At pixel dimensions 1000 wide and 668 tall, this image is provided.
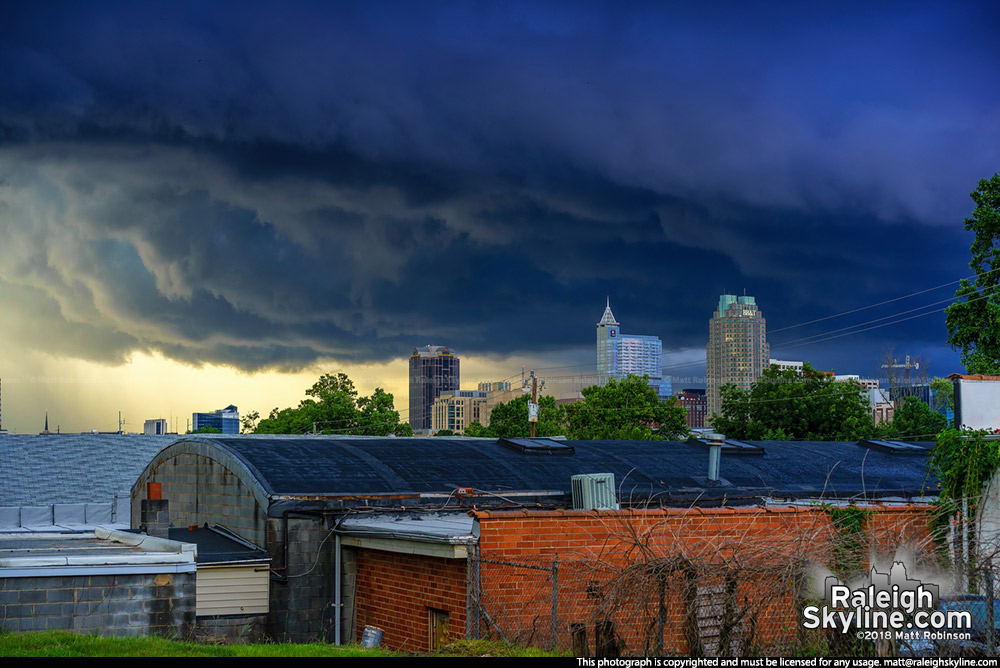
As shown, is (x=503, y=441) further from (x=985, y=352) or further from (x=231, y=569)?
(x=985, y=352)

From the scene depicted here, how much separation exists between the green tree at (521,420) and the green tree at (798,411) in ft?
49.0

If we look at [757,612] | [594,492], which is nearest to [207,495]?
[594,492]

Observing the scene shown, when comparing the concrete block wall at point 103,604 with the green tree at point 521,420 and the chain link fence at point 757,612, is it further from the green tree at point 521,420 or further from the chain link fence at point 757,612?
the green tree at point 521,420

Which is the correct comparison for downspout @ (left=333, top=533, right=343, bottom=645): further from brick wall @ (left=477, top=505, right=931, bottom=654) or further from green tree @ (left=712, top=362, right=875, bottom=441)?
green tree @ (left=712, top=362, right=875, bottom=441)

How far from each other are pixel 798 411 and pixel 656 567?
210 ft

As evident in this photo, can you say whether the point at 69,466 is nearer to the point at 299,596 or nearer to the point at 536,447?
the point at 536,447

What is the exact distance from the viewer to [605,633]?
34.0 ft

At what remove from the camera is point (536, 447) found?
88.2ft

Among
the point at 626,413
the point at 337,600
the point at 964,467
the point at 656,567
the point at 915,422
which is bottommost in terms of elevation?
the point at 337,600

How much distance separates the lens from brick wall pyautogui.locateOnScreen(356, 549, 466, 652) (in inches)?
595

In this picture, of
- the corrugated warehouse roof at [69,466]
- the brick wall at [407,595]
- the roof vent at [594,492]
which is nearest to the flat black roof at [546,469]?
the roof vent at [594,492]

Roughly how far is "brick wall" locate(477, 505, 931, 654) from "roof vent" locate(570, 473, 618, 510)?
410cm

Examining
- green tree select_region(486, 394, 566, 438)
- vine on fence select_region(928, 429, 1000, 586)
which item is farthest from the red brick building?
green tree select_region(486, 394, 566, 438)

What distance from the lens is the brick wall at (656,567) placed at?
33.9 feet
